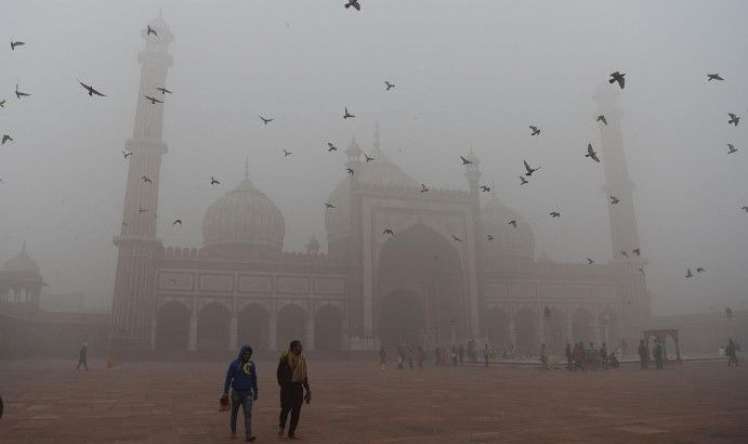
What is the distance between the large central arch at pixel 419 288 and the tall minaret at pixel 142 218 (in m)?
13.0

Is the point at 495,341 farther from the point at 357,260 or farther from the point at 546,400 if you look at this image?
the point at 546,400

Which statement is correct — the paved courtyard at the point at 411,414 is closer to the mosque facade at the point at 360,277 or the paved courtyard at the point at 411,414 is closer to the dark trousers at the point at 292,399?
the dark trousers at the point at 292,399

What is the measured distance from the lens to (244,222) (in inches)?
1421

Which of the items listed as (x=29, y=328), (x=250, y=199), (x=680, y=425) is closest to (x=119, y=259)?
(x=29, y=328)

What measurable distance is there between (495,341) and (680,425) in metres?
29.6

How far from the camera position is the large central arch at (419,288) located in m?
34.1

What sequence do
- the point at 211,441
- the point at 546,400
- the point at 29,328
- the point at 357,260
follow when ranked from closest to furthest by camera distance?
the point at 211,441, the point at 546,400, the point at 29,328, the point at 357,260

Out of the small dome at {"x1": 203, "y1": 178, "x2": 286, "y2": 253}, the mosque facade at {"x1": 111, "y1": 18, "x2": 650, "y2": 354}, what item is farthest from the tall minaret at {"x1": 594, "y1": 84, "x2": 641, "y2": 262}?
the small dome at {"x1": 203, "y1": 178, "x2": 286, "y2": 253}

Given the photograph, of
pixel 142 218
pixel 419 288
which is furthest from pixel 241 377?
pixel 419 288

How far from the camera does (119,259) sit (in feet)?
93.9

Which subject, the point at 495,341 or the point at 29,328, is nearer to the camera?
the point at 29,328

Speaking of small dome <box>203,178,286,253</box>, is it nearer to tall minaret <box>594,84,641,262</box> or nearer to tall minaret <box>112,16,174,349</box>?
tall minaret <box>112,16,174,349</box>

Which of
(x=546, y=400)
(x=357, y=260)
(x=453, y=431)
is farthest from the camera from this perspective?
(x=357, y=260)

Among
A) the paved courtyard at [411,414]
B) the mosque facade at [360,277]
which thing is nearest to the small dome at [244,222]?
the mosque facade at [360,277]
